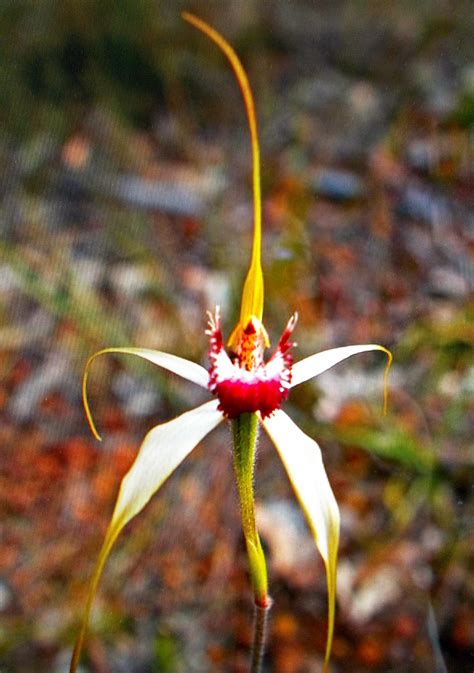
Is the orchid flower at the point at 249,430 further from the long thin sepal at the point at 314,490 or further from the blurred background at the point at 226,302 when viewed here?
the blurred background at the point at 226,302

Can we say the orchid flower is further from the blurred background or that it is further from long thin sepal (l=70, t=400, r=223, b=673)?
the blurred background

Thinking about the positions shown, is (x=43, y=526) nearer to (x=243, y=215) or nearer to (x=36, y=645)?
(x=36, y=645)

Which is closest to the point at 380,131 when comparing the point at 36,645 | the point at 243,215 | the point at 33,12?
the point at 243,215

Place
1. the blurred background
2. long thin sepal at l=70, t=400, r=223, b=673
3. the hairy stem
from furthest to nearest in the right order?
the blurred background → the hairy stem → long thin sepal at l=70, t=400, r=223, b=673

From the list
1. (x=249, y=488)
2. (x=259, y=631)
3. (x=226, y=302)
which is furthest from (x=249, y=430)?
(x=226, y=302)

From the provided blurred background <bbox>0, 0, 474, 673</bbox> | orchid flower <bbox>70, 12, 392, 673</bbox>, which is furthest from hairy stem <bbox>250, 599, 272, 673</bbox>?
blurred background <bbox>0, 0, 474, 673</bbox>

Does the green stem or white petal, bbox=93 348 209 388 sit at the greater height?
white petal, bbox=93 348 209 388

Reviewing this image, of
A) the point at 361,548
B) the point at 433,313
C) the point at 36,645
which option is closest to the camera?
the point at 36,645
